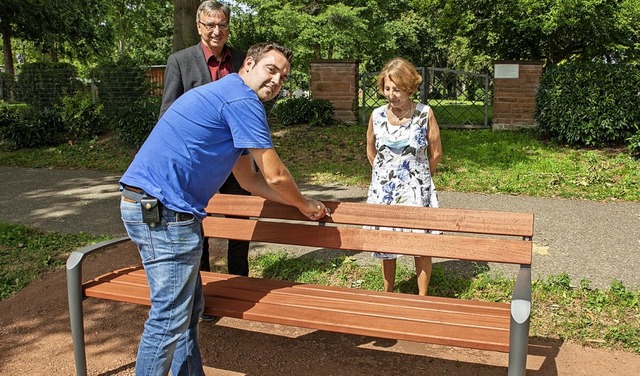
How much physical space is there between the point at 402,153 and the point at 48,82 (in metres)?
11.9

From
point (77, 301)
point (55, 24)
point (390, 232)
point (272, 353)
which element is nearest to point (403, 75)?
point (390, 232)

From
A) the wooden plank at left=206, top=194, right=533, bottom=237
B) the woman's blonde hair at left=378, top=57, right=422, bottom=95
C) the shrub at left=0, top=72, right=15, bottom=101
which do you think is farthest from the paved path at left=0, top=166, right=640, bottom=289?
the shrub at left=0, top=72, right=15, bottom=101

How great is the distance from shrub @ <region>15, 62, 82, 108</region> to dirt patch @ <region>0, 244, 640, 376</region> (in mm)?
10483

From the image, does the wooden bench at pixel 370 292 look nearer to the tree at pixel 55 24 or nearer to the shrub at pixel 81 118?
the shrub at pixel 81 118

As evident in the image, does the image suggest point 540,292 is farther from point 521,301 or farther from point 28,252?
point 28,252

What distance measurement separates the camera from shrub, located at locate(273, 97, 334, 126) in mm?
12078

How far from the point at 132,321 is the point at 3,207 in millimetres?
4246

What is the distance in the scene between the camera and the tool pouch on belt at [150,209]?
2.52 m

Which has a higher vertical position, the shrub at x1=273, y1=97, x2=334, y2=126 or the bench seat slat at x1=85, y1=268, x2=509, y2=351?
the shrub at x1=273, y1=97, x2=334, y2=126

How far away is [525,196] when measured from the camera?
7.41 m

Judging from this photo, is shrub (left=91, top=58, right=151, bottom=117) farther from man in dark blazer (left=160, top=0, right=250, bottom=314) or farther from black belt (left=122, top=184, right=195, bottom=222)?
black belt (left=122, top=184, right=195, bottom=222)

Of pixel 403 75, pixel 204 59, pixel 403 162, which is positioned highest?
pixel 204 59

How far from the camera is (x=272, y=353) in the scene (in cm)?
374

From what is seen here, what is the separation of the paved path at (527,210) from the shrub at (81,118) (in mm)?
2603
